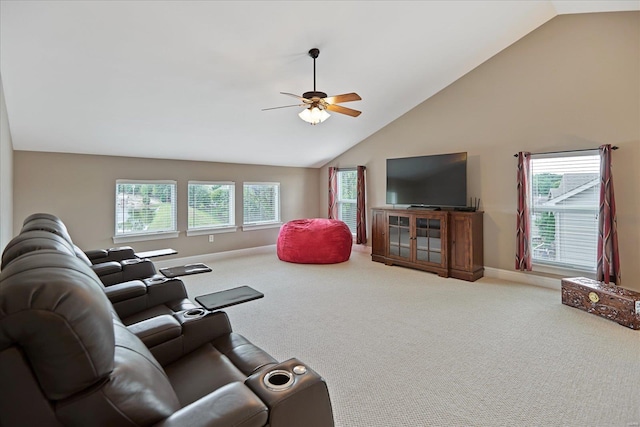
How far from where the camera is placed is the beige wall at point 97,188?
4.38m

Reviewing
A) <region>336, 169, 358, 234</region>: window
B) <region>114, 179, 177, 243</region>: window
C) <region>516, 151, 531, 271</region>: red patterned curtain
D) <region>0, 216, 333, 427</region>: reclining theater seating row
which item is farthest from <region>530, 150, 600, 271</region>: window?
<region>114, 179, 177, 243</region>: window

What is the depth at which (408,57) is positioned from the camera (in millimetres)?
4203

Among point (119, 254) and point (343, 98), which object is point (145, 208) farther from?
point (343, 98)

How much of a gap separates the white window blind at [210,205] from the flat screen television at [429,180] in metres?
3.22

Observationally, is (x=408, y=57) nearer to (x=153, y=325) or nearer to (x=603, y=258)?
(x=603, y=258)

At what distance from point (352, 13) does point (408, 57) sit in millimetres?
1258

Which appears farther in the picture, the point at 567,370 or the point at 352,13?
the point at 352,13

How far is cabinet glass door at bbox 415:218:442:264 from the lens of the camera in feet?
16.1

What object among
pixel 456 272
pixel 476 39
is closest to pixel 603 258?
pixel 456 272

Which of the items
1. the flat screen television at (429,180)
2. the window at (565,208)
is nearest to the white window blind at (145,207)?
the flat screen television at (429,180)

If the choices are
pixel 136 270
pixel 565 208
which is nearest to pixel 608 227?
pixel 565 208

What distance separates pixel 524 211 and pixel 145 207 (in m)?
5.96

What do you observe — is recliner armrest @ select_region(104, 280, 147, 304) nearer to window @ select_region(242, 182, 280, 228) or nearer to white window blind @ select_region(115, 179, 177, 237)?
white window blind @ select_region(115, 179, 177, 237)

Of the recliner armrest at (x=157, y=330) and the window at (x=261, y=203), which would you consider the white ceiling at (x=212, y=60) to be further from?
the recliner armrest at (x=157, y=330)
